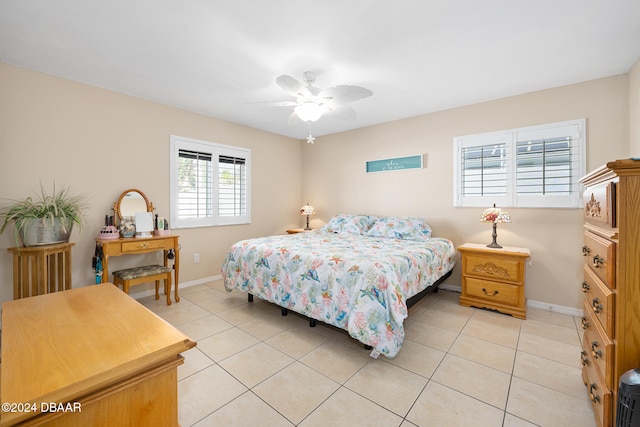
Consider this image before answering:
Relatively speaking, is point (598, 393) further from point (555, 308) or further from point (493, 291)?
point (555, 308)

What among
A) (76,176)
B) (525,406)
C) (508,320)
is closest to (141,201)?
(76,176)

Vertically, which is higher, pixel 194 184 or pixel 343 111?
pixel 343 111

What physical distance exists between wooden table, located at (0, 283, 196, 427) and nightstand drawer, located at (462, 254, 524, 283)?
318cm

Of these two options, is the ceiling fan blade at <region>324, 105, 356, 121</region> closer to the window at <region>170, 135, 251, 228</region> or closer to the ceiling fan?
the ceiling fan

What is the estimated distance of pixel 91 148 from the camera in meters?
3.10

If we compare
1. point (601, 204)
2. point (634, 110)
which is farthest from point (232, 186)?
point (634, 110)

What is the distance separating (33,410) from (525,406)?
228 cm

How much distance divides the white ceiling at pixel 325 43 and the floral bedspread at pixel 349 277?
5.96 feet

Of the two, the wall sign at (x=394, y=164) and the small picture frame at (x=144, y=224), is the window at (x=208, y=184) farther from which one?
the wall sign at (x=394, y=164)

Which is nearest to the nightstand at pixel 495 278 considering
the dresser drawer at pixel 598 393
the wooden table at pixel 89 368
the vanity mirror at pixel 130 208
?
the dresser drawer at pixel 598 393

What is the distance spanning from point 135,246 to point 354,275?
2.51 metres

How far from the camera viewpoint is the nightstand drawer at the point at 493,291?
9.58 ft

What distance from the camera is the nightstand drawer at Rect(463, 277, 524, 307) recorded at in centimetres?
292

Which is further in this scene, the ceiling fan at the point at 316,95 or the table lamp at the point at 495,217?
the table lamp at the point at 495,217
